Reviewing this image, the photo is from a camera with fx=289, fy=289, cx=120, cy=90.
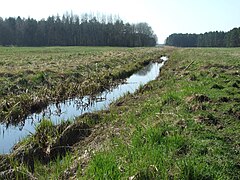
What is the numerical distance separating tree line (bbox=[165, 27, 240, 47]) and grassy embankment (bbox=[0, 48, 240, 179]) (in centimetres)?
11053

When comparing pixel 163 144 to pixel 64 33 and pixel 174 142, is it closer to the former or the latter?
pixel 174 142

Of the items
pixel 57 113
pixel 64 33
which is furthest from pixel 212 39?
pixel 57 113

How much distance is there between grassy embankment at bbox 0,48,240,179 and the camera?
4992 millimetres

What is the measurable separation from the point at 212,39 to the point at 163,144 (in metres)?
146

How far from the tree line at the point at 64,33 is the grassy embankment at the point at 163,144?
103 metres

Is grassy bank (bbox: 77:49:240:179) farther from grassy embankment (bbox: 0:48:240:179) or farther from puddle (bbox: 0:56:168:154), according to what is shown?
puddle (bbox: 0:56:168:154)

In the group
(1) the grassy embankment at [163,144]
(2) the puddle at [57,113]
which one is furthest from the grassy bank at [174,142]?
(2) the puddle at [57,113]

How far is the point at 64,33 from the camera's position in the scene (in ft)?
377

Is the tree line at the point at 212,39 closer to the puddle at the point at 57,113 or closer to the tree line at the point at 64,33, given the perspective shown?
the tree line at the point at 64,33

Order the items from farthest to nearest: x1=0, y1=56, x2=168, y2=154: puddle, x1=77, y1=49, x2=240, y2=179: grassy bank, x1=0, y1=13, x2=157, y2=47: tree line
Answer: x1=0, y1=13, x2=157, y2=47: tree line → x1=0, y1=56, x2=168, y2=154: puddle → x1=77, y1=49, x2=240, y2=179: grassy bank

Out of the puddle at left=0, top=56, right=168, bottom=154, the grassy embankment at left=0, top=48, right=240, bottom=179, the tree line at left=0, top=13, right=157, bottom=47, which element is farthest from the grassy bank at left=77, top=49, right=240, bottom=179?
the tree line at left=0, top=13, right=157, bottom=47

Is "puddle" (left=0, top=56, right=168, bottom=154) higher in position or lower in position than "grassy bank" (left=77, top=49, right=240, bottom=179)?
lower

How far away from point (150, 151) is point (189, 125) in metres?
1.80

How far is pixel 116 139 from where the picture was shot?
689 centimetres
